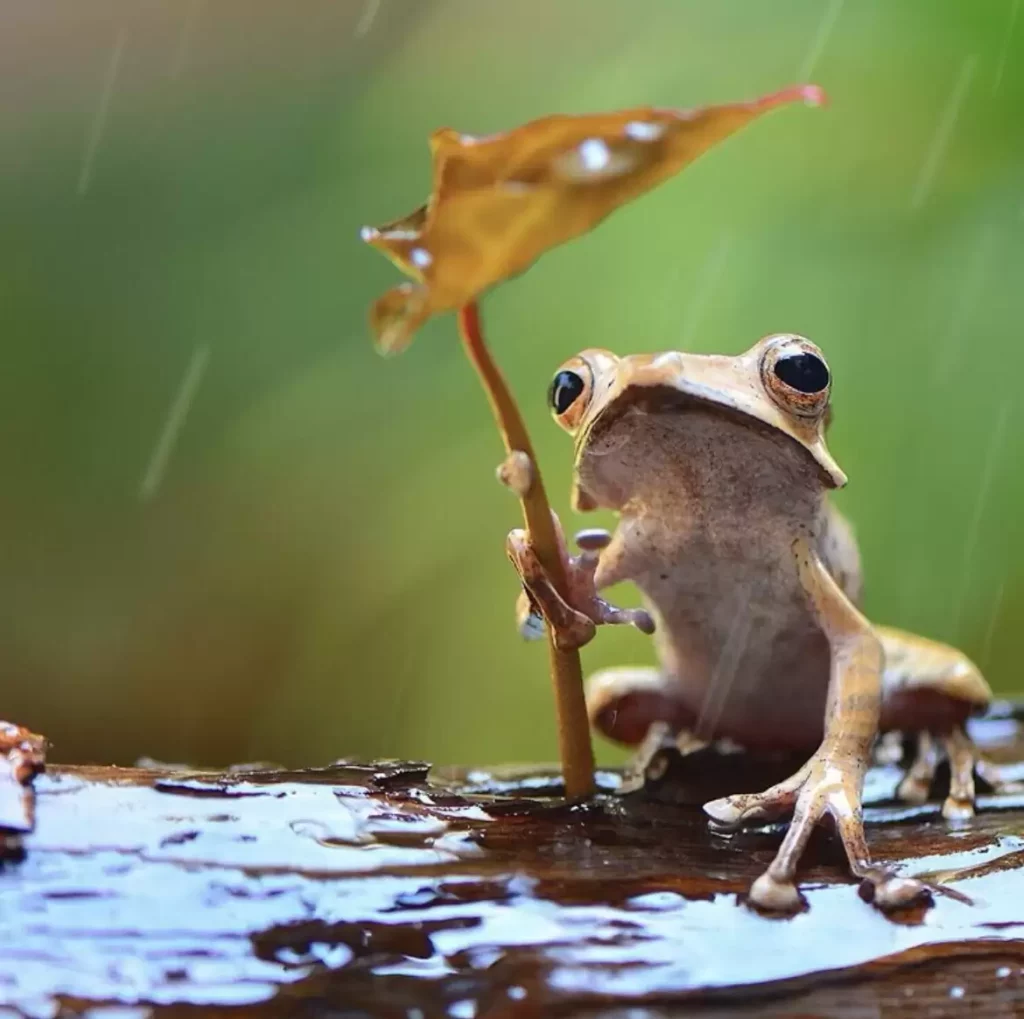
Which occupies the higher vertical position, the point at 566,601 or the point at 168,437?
the point at 168,437

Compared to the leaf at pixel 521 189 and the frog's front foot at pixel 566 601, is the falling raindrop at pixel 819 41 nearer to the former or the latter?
the frog's front foot at pixel 566 601

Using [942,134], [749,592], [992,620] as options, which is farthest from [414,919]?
[942,134]

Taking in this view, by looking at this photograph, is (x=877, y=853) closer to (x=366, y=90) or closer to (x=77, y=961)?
(x=77, y=961)

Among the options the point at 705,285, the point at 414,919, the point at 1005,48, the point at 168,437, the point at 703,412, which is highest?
the point at 1005,48

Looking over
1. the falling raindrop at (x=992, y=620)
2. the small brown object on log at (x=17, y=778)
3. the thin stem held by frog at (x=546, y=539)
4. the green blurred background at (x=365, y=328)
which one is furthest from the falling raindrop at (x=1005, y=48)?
the small brown object on log at (x=17, y=778)

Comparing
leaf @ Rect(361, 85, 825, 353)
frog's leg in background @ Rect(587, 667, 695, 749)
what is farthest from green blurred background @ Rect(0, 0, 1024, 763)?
leaf @ Rect(361, 85, 825, 353)

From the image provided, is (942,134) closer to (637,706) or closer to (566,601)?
(637,706)

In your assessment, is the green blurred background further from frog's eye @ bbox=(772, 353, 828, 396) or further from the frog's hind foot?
frog's eye @ bbox=(772, 353, 828, 396)
